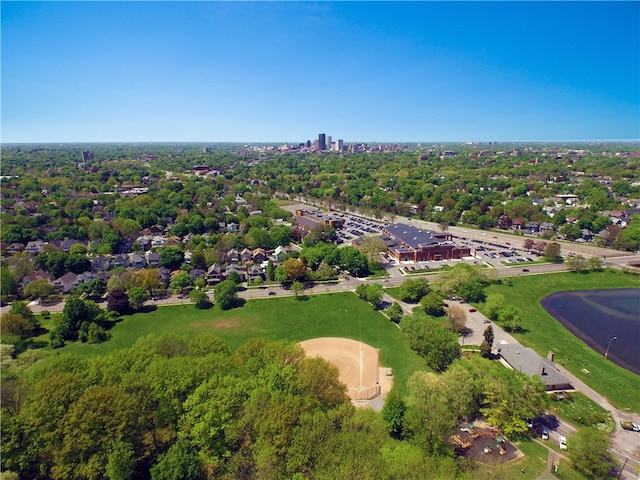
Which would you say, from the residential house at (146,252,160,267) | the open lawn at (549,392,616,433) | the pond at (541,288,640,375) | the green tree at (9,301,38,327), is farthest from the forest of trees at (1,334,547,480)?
the residential house at (146,252,160,267)

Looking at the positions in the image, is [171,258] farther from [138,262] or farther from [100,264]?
[100,264]

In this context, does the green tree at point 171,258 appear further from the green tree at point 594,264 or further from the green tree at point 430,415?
the green tree at point 594,264

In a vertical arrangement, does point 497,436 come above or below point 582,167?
below

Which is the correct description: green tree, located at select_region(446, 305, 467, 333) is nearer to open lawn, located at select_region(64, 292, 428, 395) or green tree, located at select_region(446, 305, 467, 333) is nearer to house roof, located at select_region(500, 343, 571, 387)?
house roof, located at select_region(500, 343, 571, 387)

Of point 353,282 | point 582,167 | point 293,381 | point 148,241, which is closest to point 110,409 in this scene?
point 293,381

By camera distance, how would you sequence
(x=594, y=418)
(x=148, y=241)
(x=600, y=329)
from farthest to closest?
1. (x=148, y=241)
2. (x=600, y=329)
3. (x=594, y=418)

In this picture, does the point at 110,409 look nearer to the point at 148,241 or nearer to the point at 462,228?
the point at 148,241
